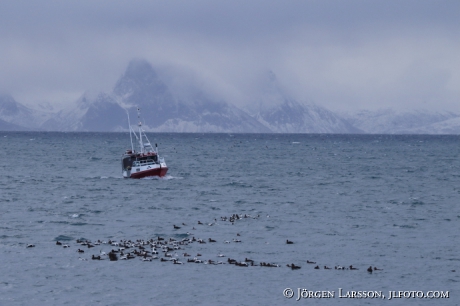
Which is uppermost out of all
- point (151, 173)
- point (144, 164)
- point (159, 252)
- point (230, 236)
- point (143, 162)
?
point (143, 162)

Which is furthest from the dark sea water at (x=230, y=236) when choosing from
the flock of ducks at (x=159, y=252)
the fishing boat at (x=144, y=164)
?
the fishing boat at (x=144, y=164)

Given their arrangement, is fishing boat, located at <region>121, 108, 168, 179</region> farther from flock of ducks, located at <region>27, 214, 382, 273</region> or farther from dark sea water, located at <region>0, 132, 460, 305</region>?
flock of ducks, located at <region>27, 214, 382, 273</region>

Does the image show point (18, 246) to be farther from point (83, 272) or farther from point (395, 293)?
point (395, 293)

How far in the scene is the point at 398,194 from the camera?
7325 centimetres

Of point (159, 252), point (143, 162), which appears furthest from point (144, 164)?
point (159, 252)

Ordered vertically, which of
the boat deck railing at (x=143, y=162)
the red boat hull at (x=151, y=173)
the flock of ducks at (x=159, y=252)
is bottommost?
the flock of ducks at (x=159, y=252)

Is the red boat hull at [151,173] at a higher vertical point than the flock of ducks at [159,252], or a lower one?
higher

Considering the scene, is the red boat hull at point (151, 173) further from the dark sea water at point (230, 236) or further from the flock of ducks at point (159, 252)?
the flock of ducks at point (159, 252)

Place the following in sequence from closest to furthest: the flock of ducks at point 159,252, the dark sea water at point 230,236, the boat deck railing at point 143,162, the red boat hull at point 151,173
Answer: the dark sea water at point 230,236
the flock of ducks at point 159,252
the red boat hull at point 151,173
the boat deck railing at point 143,162

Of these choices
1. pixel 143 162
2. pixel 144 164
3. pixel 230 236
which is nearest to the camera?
pixel 230 236

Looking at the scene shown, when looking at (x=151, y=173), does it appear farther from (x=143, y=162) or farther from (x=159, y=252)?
(x=159, y=252)

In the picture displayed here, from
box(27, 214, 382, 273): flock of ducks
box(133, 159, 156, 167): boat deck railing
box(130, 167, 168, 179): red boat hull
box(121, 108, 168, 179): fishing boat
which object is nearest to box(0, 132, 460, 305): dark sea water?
box(27, 214, 382, 273): flock of ducks

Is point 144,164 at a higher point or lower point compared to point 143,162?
lower

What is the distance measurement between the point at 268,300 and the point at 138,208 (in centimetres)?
3074
